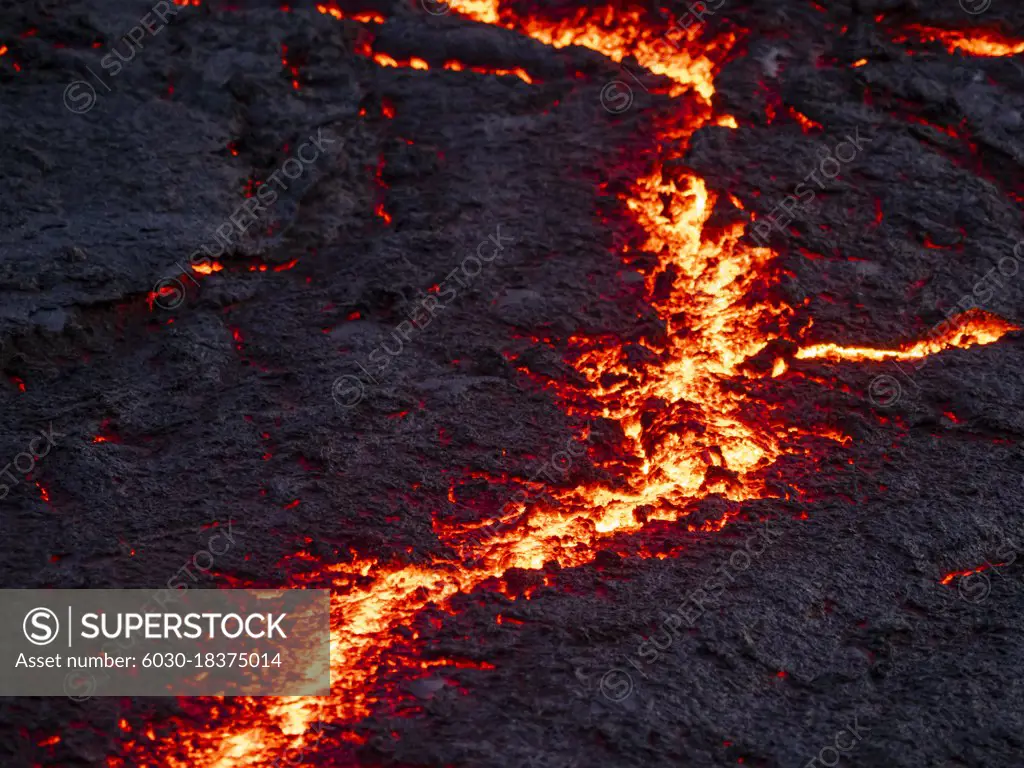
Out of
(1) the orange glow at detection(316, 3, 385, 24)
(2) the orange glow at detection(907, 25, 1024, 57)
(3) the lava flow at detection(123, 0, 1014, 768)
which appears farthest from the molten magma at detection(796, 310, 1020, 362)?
(1) the orange glow at detection(316, 3, 385, 24)

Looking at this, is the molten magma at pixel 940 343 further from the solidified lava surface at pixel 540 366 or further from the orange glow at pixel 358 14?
the orange glow at pixel 358 14

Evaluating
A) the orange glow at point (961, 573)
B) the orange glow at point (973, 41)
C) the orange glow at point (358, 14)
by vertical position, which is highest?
the orange glow at point (358, 14)

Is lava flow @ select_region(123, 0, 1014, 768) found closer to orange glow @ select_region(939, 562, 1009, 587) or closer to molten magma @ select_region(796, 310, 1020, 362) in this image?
molten magma @ select_region(796, 310, 1020, 362)

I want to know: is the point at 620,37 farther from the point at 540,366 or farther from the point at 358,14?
the point at 540,366

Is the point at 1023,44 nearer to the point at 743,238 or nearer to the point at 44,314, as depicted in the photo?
the point at 743,238

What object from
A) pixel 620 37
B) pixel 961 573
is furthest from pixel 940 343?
pixel 620 37

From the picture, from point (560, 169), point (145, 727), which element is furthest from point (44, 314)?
point (560, 169)

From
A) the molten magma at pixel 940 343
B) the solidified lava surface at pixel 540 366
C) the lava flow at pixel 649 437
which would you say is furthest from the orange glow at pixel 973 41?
the molten magma at pixel 940 343
